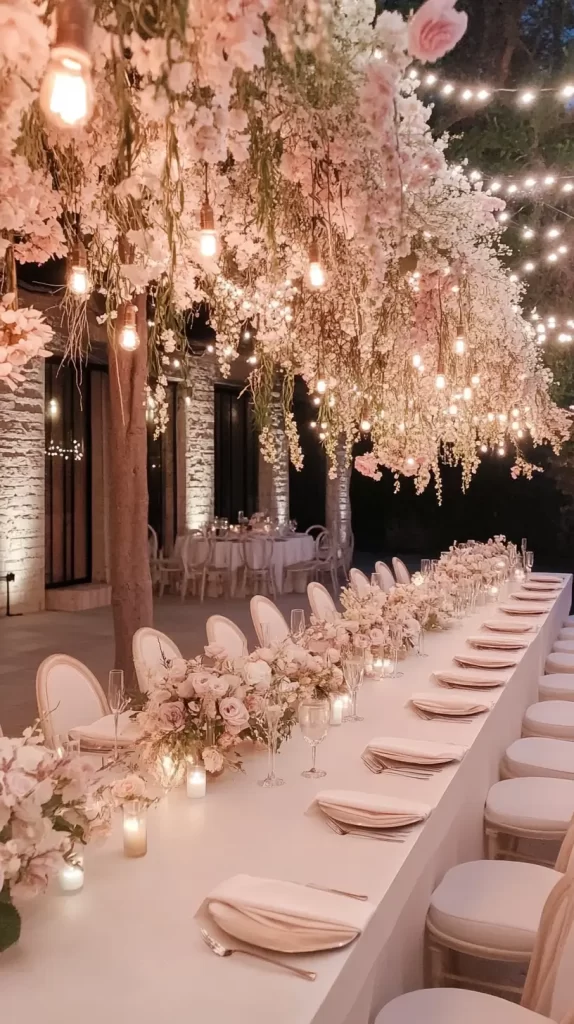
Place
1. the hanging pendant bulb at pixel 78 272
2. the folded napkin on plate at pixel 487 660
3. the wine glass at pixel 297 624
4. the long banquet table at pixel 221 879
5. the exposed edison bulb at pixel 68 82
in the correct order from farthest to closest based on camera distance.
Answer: the folded napkin on plate at pixel 487 660, the wine glass at pixel 297 624, the hanging pendant bulb at pixel 78 272, the long banquet table at pixel 221 879, the exposed edison bulb at pixel 68 82

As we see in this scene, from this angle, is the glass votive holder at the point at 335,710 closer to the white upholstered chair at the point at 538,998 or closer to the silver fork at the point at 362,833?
the silver fork at the point at 362,833

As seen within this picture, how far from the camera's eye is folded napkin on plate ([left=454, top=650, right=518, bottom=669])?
145 inches

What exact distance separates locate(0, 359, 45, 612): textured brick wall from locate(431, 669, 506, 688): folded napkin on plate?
6.78 meters

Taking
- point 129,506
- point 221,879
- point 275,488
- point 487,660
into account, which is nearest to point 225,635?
point 129,506

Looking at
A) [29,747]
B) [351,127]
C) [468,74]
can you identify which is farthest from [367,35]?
[468,74]

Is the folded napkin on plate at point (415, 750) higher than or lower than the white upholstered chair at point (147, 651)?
lower

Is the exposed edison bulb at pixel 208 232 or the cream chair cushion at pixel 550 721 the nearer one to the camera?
the exposed edison bulb at pixel 208 232

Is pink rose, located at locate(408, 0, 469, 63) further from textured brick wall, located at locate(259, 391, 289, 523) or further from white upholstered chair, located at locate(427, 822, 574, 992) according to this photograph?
textured brick wall, located at locate(259, 391, 289, 523)

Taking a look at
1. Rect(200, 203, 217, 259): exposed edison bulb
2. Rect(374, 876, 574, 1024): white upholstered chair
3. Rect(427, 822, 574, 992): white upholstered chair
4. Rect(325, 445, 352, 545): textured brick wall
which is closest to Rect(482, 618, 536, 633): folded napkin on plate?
Rect(427, 822, 574, 992): white upholstered chair

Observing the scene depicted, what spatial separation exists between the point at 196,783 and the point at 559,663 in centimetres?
388

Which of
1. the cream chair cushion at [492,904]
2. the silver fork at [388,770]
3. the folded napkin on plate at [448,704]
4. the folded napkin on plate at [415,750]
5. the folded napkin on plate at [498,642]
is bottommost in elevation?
the cream chair cushion at [492,904]

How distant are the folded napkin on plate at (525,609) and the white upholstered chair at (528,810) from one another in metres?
2.04

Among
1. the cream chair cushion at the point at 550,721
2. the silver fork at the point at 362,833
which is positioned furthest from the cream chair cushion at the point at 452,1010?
the cream chair cushion at the point at 550,721

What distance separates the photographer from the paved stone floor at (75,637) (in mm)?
5945
